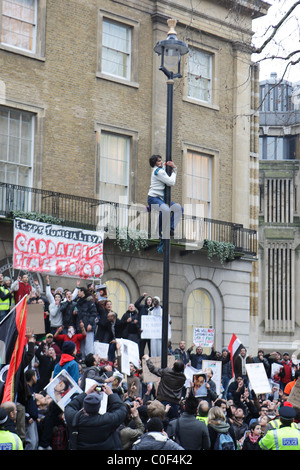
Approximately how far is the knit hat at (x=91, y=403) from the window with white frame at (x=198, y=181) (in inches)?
769

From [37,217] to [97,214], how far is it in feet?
8.92

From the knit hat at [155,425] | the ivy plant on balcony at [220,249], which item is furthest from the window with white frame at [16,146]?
the knit hat at [155,425]

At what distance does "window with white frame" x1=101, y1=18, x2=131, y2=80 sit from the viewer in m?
27.3

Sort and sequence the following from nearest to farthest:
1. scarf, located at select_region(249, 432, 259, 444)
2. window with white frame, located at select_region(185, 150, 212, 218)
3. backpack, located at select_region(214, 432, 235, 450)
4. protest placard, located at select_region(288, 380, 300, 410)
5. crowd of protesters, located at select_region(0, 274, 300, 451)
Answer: crowd of protesters, located at select_region(0, 274, 300, 451) → backpack, located at select_region(214, 432, 235, 450) → scarf, located at select_region(249, 432, 259, 444) → protest placard, located at select_region(288, 380, 300, 410) → window with white frame, located at select_region(185, 150, 212, 218)

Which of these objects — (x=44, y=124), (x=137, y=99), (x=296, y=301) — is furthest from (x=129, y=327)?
(x=296, y=301)

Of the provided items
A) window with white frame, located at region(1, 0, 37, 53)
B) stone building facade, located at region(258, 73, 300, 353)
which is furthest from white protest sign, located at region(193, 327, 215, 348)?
stone building facade, located at region(258, 73, 300, 353)

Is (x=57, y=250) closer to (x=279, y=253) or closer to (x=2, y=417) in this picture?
(x=2, y=417)

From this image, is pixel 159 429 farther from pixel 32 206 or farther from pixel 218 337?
pixel 218 337

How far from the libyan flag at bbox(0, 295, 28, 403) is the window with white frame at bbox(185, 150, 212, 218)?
1672 cm

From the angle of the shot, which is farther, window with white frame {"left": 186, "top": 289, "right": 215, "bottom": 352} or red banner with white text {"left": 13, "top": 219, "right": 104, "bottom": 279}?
window with white frame {"left": 186, "top": 289, "right": 215, "bottom": 352}

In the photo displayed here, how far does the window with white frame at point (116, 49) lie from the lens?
89.7 ft

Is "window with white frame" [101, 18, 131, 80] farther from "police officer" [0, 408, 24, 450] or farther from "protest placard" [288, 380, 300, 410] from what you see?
"police officer" [0, 408, 24, 450]

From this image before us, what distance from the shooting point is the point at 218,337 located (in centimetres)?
2934

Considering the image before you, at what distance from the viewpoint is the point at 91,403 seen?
9.84 metres
